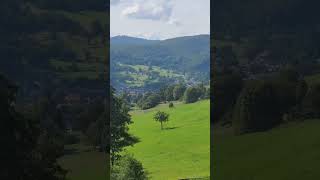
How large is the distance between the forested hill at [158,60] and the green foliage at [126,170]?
18.2 ft

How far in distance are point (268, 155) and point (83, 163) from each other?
340 cm

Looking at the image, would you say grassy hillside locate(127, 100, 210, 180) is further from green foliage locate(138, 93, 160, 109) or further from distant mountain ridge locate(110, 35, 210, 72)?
distant mountain ridge locate(110, 35, 210, 72)

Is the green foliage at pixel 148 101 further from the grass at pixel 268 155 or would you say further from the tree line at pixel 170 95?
the grass at pixel 268 155

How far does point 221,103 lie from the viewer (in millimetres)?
9375

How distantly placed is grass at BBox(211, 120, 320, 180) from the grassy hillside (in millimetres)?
7555

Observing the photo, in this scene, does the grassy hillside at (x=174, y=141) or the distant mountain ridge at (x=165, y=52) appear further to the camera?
the distant mountain ridge at (x=165, y=52)

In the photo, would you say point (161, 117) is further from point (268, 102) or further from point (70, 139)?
point (70, 139)

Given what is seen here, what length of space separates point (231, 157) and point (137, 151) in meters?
10.5

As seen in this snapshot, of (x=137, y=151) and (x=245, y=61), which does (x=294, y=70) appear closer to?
(x=245, y=61)

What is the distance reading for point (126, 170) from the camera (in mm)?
14109

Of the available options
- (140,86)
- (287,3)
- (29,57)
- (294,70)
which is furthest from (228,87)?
(140,86)

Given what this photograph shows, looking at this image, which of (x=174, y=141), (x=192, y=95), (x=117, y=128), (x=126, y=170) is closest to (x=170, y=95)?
(x=174, y=141)

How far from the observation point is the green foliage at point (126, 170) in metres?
13.7

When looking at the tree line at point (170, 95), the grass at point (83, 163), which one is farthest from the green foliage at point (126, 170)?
the grass at point (83, 163)
